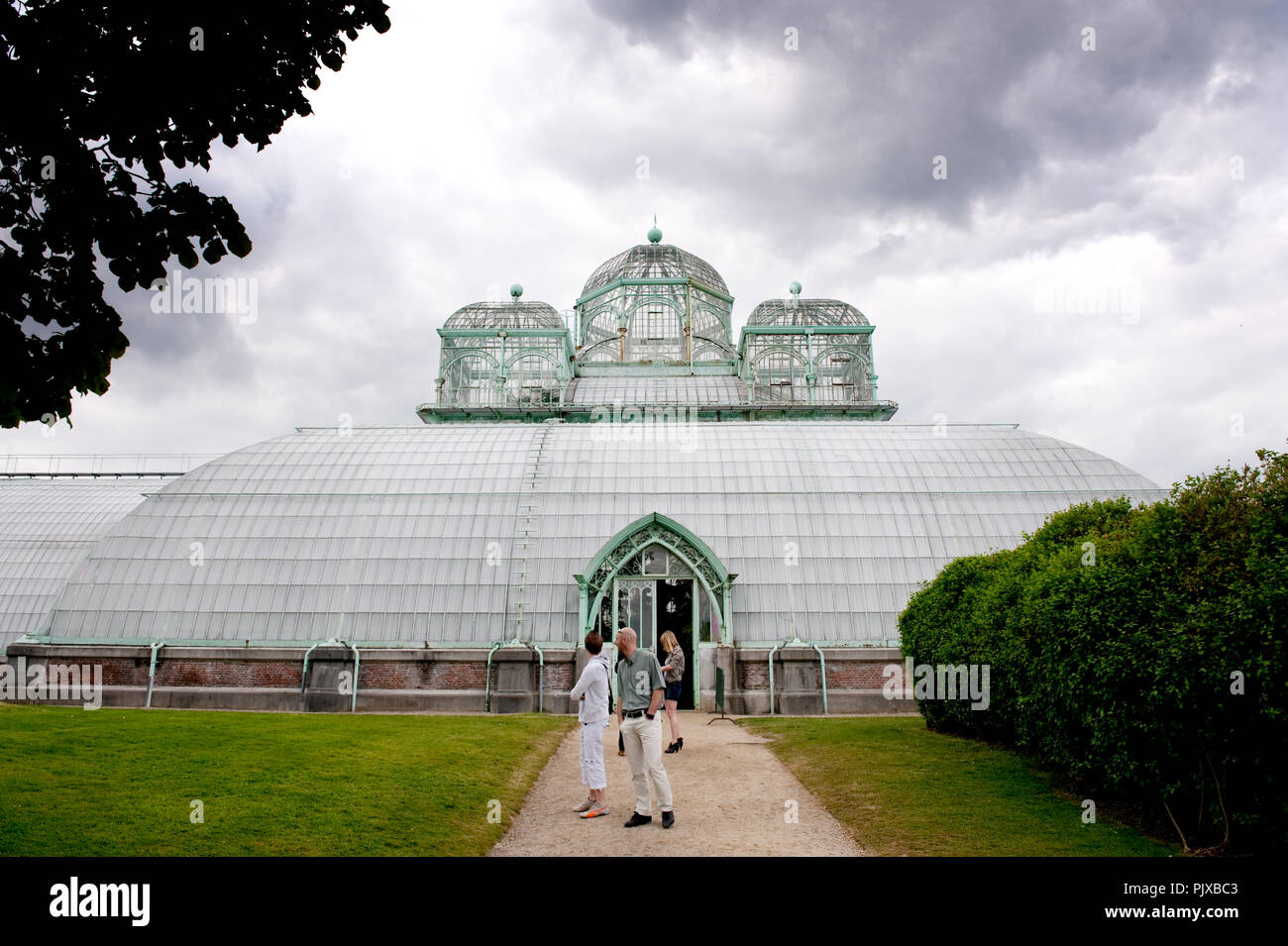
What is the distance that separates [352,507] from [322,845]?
18935mm

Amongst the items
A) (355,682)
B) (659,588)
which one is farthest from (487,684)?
(659,588)

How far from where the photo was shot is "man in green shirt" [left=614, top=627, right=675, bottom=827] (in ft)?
30.3

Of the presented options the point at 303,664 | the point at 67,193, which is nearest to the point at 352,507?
the point at 303,664

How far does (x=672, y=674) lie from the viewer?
1436 cm

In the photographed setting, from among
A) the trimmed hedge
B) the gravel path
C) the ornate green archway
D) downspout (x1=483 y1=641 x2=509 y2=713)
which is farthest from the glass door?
the trimmed hedge

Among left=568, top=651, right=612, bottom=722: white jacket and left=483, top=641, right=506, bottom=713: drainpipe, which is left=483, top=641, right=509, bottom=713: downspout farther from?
left=568, top=651, right=612, bottom=722: white jacket

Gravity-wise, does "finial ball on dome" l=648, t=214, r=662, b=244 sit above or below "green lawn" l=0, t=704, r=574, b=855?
above

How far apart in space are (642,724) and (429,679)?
13.7m

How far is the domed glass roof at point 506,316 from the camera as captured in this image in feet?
157

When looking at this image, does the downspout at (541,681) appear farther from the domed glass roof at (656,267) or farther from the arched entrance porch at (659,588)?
the domed glass roof at (656,267)

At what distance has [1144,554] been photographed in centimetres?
913

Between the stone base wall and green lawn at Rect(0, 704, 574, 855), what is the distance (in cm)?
495

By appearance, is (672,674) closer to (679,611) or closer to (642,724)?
(642,724)

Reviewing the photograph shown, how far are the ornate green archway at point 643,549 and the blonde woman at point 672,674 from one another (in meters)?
7.30
